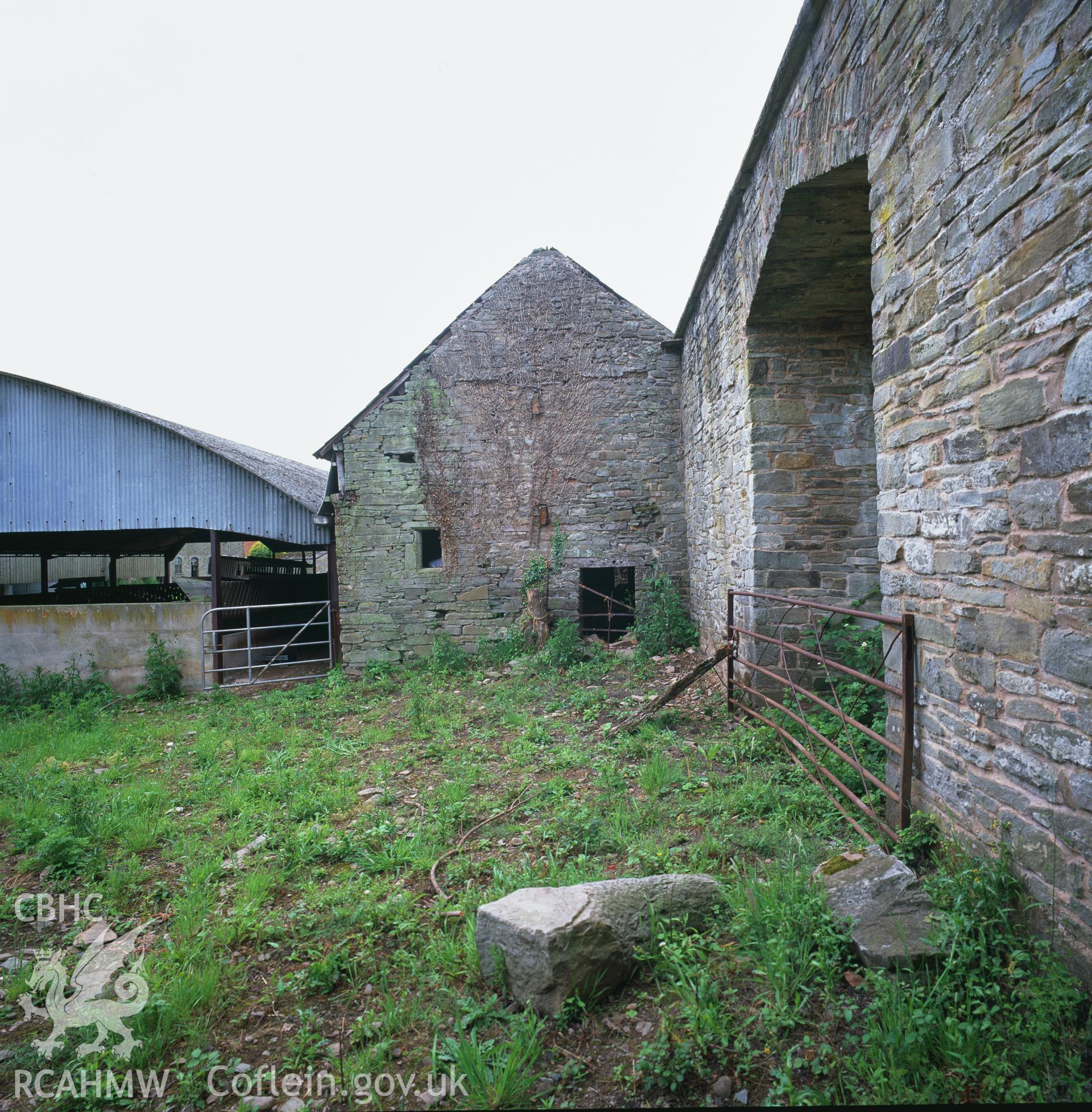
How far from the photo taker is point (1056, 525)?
2070 millimetres

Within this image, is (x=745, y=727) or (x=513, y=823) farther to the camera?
(x=745, y=727)

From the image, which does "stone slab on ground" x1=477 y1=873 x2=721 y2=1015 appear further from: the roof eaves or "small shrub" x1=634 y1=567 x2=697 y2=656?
"small shrub" x1=634 y1=567 x2=697 y2=656

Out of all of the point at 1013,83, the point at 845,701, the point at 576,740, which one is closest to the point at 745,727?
the point at 845,701

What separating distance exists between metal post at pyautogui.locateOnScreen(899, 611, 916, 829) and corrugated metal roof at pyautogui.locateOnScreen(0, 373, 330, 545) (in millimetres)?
9217

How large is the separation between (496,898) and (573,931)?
88 cm

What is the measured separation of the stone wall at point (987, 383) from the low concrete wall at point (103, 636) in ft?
30.7

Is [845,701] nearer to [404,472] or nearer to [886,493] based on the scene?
[886,493]

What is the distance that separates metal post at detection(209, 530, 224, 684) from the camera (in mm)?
8969

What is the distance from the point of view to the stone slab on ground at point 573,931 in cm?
222

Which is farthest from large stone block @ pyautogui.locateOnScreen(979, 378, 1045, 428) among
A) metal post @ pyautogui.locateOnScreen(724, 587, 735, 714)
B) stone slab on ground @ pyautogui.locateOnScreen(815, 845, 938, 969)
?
metal post @ pyautogui.locateOnScreen(724, 587, 735, 714)

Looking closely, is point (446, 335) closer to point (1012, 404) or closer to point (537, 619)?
point (537, 619)

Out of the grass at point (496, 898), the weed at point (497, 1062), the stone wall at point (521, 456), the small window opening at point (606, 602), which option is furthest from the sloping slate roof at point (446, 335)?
the weed at point (497, 1062)

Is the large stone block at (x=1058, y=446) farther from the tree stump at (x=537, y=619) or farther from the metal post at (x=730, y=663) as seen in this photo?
the tree stump at (x=537, y=619)

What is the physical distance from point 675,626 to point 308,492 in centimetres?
768
